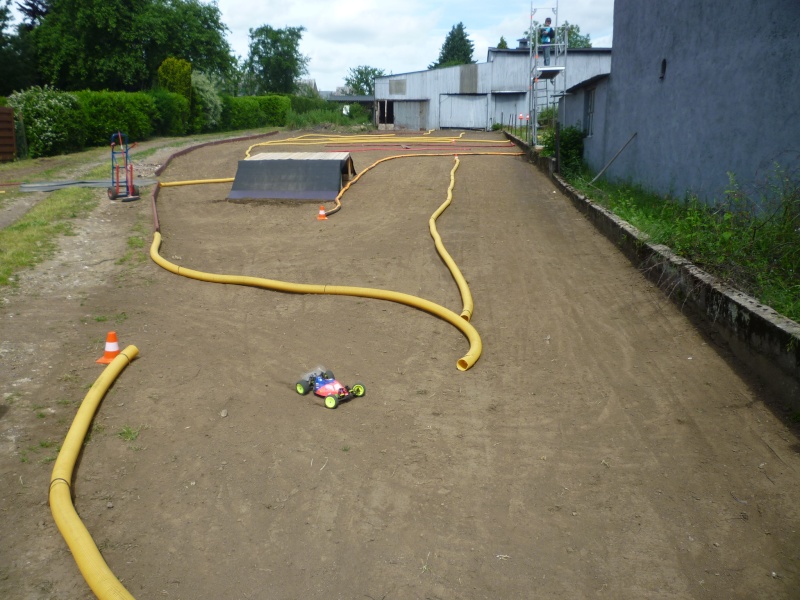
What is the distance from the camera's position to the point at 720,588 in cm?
348

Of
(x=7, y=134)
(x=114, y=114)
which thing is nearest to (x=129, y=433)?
(x=7, y=134)

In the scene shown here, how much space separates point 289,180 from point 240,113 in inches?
1156

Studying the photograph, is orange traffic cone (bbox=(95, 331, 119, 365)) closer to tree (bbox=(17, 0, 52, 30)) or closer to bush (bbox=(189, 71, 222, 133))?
bush (bbox=(189, 71, 222, 133))

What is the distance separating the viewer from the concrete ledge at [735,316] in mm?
5266

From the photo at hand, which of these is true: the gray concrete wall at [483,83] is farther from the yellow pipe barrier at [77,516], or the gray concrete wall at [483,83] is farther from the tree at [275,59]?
the yellow pipe barrier at [77,516]

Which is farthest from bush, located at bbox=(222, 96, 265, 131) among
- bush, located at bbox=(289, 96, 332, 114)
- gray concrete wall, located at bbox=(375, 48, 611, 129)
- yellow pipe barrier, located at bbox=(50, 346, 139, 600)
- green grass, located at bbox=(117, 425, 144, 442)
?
green grass, located at bbox=(117, 425, 144, 442)

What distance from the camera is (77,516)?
12.8ft

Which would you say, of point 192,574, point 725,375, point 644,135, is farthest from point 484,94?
point 192,574

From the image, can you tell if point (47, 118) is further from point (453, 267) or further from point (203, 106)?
point (453, 267)

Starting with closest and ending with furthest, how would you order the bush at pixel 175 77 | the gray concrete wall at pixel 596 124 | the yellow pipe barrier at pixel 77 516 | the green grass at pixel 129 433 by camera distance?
1. the yellow pipe barrier at pixel 77 516
2. the green grass at pixel 129 433
3. the gray concrete wall at pixel 596 124
4. the bush at pixel 175 77

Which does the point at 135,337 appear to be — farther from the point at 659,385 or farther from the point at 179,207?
the point at 179,207

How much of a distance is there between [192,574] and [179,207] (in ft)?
38.7

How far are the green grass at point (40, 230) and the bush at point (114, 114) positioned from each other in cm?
1202

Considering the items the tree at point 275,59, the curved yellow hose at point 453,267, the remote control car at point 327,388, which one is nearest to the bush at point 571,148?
the curved yellow hose at point 453,267
